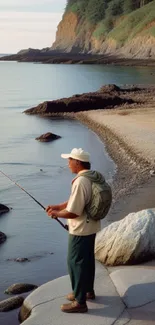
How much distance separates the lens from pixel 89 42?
12738 cm

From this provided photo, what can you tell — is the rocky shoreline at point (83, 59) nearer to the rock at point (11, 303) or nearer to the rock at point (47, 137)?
the rock at point (47, 137)

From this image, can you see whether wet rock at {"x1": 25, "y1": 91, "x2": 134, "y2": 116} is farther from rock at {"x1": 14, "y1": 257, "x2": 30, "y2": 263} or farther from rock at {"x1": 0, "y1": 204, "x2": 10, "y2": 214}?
rock at {"x1": 14, "y1": 257, "x2": 30, "y2": 263}

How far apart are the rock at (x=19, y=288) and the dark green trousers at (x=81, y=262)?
224 centimetres

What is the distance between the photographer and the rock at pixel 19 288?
906 cm

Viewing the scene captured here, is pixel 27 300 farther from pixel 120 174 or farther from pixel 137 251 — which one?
pixel 120 174

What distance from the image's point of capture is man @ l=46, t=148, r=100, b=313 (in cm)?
653

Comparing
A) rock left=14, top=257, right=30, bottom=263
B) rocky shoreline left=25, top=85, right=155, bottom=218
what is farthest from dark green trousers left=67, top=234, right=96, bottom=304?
rocky shoreline left=25, top=85, right=155, bottom=218

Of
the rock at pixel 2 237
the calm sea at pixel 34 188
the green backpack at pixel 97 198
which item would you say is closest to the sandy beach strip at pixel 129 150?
the calm sea at pixel 34 188

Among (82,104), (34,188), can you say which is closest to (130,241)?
(34,188)

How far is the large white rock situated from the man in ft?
4.84

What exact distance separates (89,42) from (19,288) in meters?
121

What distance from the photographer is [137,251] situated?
8562 mm

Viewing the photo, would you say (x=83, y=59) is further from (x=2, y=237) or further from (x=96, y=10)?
(x=2, y=237)

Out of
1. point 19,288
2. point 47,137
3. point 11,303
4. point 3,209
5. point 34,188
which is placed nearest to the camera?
point 11,303
